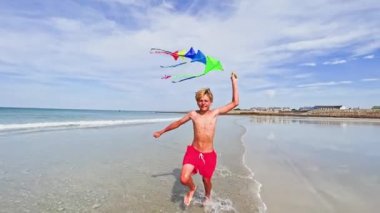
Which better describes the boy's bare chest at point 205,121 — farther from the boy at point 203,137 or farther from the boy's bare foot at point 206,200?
the boy's bare foot at point 206,200

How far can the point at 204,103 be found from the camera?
16.8 ft

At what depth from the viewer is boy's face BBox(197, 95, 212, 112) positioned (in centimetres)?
511

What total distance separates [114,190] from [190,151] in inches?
71.5

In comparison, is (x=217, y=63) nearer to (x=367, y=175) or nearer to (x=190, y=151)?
(x=190, y=151)

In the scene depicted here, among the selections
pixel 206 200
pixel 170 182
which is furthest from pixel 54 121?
pixel 206 200

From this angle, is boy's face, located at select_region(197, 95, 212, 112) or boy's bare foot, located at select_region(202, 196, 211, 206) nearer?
boy's face, located at select_region(197, 95, 212, 112)

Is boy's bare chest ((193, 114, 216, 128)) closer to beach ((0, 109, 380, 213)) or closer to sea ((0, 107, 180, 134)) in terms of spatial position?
beach ((0, 109, 380, 213))

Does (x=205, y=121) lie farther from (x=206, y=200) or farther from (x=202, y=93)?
(x=206, y=200)

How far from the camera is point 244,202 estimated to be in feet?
17.7

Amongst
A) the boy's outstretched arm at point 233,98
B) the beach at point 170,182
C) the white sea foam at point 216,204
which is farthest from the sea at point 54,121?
the boy's outstretched arm at point 233,98

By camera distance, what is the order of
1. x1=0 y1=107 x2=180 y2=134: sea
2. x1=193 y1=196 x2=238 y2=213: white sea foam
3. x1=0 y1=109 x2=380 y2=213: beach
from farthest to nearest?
x1=0 y1=107 x2=180 y2=134: sea < x1=0 y1=109 x2=380 y2=213: beach < x1=193 y1=196 x2=238 y2=213: white sea foam

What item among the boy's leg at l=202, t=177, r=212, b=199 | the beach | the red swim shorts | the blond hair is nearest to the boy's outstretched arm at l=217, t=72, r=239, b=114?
the blond hair

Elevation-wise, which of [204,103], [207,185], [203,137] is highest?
[204,103]

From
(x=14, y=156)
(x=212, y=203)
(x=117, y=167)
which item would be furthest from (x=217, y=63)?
(x=14, y=156)
